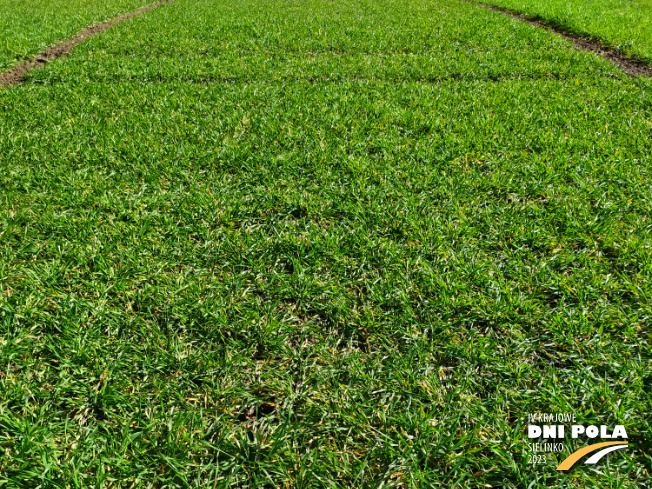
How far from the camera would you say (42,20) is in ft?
32.2

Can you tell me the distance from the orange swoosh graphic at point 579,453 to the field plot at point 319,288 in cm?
5

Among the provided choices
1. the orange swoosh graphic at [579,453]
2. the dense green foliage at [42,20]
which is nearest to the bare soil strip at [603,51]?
the orange swoosh graphic at [579,453]

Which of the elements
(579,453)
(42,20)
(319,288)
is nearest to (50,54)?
(42,20)

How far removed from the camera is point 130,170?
3.40 meters

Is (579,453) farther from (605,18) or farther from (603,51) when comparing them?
(605,18)

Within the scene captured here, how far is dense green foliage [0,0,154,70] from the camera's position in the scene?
7.34 m

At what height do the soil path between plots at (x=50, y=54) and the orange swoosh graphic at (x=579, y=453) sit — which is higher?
the soil path between plots at (x=50, y=54)

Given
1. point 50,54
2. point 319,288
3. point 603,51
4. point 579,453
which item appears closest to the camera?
point 579,453

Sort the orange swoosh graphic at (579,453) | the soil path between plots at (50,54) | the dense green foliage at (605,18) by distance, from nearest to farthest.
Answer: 1. the orange swoosh graphic at (579,453)
2. the soil path between plots at (50,54)
3. the dense green foliage at (605,18)

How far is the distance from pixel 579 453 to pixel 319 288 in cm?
147

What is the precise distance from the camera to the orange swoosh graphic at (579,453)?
1.44m

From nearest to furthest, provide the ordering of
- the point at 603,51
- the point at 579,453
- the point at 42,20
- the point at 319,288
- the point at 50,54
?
the point at 579,453 < the point at 319,288 < the point at 603,51 < the point at 50,54 < the point at 42,20

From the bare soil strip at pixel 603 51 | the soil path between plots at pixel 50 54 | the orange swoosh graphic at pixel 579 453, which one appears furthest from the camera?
the bare soil strip at pixel 603 51

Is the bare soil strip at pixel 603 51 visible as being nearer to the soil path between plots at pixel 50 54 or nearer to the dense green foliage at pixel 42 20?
the soil path between plots at pixel 50 54
